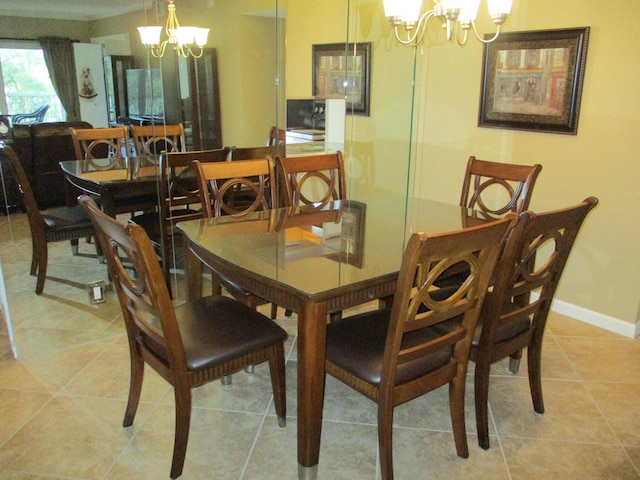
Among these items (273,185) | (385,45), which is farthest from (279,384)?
(385,45)

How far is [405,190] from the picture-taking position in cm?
396

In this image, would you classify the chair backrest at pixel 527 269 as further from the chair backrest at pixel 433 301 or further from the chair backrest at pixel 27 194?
the chair backrest at pixel 27 194

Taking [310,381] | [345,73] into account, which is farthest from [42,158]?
[345,73]

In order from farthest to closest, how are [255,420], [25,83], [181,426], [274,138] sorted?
[274,138], [25,83], [255,420], [181,426]

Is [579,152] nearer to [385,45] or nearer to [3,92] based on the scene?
[385,45]

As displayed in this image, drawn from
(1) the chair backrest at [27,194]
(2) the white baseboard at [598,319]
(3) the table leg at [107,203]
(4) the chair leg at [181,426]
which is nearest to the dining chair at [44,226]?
(1) the chair backrest at [27,194]

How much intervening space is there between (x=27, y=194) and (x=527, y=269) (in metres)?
2.39

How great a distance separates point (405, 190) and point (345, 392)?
199 cm

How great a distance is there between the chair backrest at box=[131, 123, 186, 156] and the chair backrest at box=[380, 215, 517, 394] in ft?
5.87

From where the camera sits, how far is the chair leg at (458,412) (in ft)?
6.06

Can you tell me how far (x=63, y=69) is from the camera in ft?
8.18

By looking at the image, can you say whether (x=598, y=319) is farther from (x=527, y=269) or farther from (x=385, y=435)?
(x=385, y=435)

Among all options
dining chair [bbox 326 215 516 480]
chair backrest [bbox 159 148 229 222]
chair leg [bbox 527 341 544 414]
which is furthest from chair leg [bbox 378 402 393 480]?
chair backrest [bbox 159 148 229 222]

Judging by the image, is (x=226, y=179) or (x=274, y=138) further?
(x=274, y=138)
